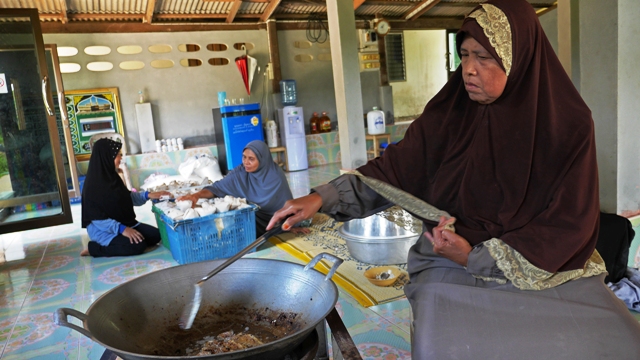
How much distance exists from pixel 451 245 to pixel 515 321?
9.8 inches

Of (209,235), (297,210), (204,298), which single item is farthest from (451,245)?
(209,235)

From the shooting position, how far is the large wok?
3.81ft

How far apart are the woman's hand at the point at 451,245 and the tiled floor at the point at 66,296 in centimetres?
85

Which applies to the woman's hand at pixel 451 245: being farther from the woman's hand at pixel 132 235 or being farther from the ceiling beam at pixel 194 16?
the ceiling beam at pixel 194 16

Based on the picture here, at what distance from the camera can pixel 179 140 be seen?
790 centimetres

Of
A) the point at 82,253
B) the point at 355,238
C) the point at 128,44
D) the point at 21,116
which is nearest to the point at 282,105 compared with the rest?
the point at 128,44

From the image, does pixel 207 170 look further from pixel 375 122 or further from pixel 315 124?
pixel 375 122

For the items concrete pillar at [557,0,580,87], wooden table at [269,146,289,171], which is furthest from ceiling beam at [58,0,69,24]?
concrete pillar at [557,0,580,87]

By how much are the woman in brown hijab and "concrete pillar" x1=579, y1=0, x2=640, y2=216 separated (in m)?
1.78

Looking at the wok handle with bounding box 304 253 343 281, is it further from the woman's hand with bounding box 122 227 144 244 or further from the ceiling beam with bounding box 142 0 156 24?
the ceiling beam with bounding box 142 0 156 24

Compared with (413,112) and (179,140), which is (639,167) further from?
(413,112)

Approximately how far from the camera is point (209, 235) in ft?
11.0

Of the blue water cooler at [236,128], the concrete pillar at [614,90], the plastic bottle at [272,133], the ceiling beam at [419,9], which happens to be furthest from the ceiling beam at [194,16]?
the concrete pillar at [614,90]

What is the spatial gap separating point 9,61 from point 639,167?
16.7ft
